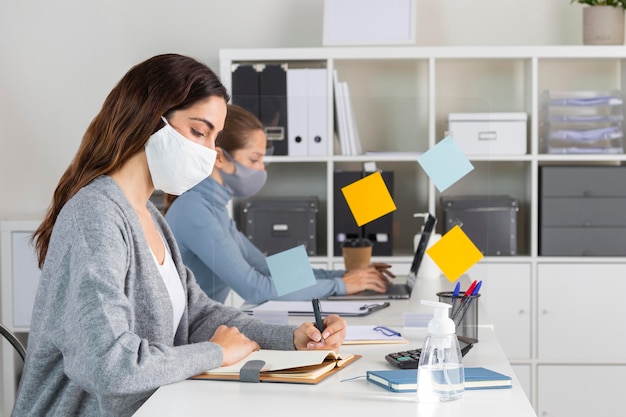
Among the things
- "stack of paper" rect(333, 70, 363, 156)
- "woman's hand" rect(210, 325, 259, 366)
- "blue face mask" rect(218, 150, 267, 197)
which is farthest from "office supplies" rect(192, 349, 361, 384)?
"stack of paper" rect(333, 70, 363, 156)

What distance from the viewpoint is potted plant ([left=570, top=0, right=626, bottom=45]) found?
3.64m

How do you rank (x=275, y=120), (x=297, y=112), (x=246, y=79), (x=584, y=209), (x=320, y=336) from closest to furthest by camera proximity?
(x=320, y=336) → (x=275, y=120) → (x=297, y=112) → (x=246, y=79) → (x=584, y=209)

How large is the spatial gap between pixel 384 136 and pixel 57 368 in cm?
128

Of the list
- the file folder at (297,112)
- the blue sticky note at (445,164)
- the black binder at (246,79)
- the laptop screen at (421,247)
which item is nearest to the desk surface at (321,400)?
the blue sticky note at (445,164)

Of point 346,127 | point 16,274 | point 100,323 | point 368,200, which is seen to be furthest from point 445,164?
point 16,274

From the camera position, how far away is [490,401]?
1.43 metres

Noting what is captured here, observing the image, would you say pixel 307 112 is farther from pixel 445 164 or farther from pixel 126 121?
pixel 126 121

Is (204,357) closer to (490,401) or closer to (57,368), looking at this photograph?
(57,368)

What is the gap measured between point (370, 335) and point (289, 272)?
36 centimetres

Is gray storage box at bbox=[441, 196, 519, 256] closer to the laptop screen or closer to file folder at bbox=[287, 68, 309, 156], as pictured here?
the laptop screen

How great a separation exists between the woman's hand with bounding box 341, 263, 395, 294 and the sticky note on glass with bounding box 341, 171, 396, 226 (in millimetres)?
213

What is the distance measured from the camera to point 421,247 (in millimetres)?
2484

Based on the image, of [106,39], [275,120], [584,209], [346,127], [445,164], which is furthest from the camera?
[106,39]

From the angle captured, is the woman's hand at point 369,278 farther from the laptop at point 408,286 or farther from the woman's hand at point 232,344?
the woman's hand at point 232,344
